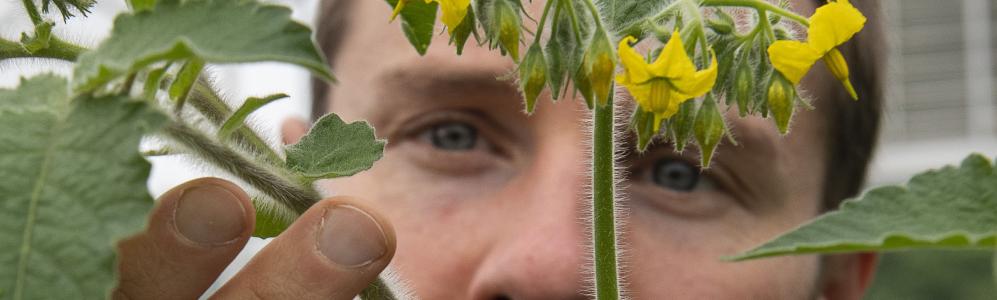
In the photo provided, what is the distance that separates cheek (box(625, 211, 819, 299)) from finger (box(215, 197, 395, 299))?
718mm

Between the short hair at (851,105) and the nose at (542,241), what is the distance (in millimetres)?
505

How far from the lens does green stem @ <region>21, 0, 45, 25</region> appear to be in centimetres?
58

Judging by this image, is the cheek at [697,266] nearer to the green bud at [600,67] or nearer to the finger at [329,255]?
the finger at [329,255]

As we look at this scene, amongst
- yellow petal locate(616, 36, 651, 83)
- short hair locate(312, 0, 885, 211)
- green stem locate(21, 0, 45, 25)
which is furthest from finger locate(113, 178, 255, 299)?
short hair locate(312, 0, 885, 211)

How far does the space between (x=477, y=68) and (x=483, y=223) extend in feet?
0.85

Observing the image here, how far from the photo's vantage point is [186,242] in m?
0.69

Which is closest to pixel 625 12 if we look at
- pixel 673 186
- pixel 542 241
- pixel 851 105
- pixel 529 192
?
pixel 542 241

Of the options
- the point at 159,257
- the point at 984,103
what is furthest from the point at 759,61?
the point at 984,103

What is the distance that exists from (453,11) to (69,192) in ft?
0.78

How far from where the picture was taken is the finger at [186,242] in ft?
2.12

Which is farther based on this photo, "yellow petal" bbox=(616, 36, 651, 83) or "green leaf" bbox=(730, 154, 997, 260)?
"yellow petal" bbox=(616, 36, 651, 83)

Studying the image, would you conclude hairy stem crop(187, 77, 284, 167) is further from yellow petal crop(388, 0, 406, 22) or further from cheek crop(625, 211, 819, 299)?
cheek crop(625, 211, 819, 299)

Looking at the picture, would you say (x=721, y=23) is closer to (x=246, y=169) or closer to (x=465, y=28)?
(x=465, y=28)

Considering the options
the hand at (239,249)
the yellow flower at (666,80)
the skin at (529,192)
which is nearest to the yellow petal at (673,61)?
the yellow flower at (666,80)
